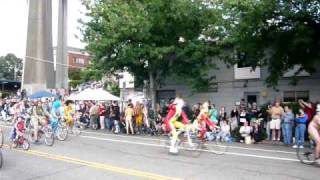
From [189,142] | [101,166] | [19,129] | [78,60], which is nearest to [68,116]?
[19,129]

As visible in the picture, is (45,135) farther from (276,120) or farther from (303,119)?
(303,119)

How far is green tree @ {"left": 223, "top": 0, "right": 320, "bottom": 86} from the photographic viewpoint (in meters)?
21.0

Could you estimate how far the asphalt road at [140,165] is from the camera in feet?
→ 36.2

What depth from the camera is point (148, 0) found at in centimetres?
2766

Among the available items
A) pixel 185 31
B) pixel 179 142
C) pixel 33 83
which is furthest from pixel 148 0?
pixel 33 83

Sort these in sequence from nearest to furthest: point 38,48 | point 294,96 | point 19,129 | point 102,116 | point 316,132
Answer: point 316,132 < point 19,129 < point 294,96 < point 102,116 < point 38,48

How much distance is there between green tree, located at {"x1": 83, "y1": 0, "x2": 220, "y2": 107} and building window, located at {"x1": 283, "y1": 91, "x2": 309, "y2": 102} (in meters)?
4.77

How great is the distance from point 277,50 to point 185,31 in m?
6.91

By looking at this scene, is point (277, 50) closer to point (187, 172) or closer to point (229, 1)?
point (229, 1)

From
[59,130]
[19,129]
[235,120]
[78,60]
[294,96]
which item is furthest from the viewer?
[78,60]

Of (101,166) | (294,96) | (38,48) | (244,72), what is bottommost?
(101,166)

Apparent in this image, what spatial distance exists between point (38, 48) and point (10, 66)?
275 ft

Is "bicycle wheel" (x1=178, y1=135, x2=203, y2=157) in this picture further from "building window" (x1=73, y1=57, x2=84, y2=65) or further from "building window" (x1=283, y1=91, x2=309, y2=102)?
"building window" (x1=73, y1=57, x2=84, y2=65)

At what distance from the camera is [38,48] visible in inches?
2019
